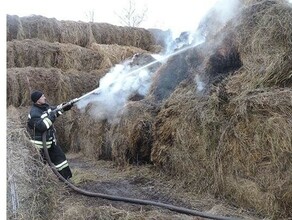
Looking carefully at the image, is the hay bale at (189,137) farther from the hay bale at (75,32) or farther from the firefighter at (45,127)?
the hay bale at (75,32)

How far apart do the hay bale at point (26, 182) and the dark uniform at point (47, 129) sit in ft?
4.34

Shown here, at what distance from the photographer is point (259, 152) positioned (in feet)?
16.2

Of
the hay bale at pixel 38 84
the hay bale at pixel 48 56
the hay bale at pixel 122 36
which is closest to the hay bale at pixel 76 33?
the hay bale at pixel 122 36

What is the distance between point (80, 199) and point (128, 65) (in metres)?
6.25

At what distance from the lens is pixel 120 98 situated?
28.5ft

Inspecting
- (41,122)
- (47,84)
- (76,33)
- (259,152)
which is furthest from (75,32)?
(259,152)

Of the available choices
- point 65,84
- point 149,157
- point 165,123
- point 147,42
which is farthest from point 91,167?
point 147,42

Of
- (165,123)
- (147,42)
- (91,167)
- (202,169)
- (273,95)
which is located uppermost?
(147,42)

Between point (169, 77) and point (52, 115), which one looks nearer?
point (52, 115)

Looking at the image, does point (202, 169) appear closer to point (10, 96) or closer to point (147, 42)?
point (10, 96)

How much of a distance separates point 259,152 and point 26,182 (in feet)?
9.40

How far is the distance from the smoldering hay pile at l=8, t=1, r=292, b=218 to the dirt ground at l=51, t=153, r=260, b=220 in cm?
21

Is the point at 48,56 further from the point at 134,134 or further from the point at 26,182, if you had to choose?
the point at 26,182

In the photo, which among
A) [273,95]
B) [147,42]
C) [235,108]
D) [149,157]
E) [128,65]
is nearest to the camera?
[273,95]
